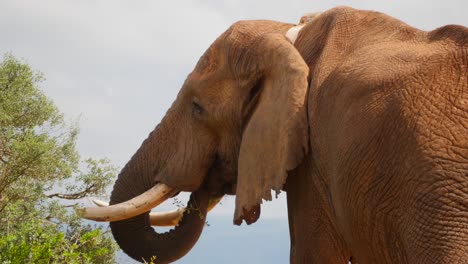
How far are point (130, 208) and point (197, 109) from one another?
735 mm

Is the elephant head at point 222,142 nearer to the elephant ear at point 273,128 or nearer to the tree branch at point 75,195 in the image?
the elephant ear at point 273,128

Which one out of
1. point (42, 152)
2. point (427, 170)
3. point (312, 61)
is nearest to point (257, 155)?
point (312, 61)

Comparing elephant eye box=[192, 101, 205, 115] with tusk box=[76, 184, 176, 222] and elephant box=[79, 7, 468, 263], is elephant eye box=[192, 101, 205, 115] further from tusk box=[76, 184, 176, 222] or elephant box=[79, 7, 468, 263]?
tusk box=[76, 184, 176, 222]

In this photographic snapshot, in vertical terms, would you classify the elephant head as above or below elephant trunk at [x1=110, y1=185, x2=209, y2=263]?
above

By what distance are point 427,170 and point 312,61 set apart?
5.00 feet

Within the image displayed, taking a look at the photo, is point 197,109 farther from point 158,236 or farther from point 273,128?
point 273,128

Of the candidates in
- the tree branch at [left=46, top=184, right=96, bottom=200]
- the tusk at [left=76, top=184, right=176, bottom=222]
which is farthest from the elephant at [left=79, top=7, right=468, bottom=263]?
the tree branch at [left=46, top=184, right=96, bottom=200]

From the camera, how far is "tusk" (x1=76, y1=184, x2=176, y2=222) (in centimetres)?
674

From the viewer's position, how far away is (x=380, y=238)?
479cm

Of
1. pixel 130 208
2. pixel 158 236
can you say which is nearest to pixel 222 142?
pixel 130 208

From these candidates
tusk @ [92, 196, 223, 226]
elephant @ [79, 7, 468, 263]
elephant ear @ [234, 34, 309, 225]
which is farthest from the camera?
tusk @ [92, 196, 223, 226]

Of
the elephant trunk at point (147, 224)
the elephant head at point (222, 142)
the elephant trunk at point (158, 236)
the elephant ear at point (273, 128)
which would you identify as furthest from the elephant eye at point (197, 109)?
the elephant trunk at point (158, 236)

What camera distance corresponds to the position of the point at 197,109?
22.0 ft

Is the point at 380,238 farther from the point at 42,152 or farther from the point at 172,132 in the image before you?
the point at 42,152
